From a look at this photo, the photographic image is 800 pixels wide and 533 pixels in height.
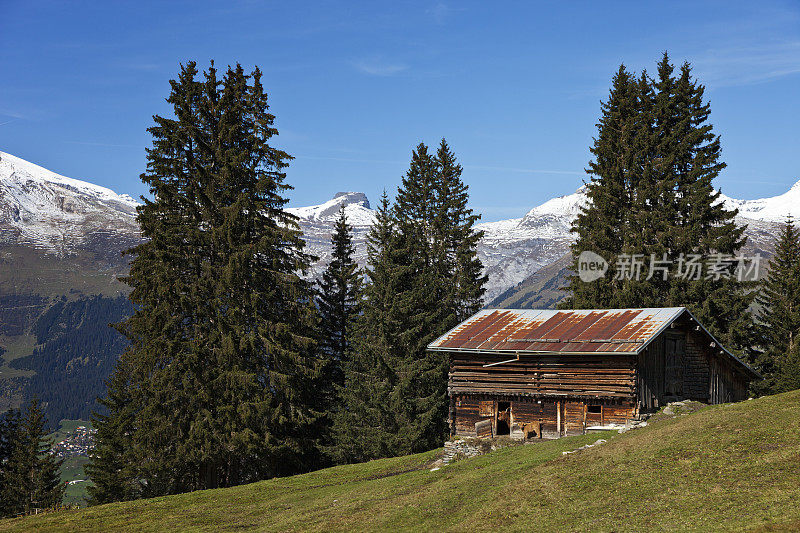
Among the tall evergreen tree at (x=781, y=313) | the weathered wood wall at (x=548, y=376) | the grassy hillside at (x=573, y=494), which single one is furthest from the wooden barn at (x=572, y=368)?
the tall evergreen tree at (x=781, y=313)

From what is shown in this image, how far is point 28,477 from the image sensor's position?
6538cm

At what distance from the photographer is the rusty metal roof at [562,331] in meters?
37.3

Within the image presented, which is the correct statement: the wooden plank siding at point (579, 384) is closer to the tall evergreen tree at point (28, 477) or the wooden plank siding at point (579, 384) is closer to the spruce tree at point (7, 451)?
the tall evergreen tree at point (28, 477)

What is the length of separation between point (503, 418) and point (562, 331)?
6.30 metres

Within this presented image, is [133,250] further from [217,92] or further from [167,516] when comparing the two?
[167,516]

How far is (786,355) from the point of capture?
56.1 metres

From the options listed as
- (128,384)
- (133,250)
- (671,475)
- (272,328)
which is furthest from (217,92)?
(671,475)

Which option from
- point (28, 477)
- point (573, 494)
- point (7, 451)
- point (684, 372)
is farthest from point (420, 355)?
point (7, 451)

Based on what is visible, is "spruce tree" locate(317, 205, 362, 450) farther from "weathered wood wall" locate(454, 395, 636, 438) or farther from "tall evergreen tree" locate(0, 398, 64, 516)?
"tall evergreen tree" locate(0, 398, 64, 516)

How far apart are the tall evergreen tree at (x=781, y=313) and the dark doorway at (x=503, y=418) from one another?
26.0 meters

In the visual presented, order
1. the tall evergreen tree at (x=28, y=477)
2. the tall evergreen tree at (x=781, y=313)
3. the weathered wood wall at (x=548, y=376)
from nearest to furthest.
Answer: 1. the weathered wood wall at (x=548, y=376)
2. the tall evergreen tree at (x=781, y=313)
3. the tall evergreen tree at (x=28, y=477)

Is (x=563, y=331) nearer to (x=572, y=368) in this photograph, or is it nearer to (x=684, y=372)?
(x=572, y=368)

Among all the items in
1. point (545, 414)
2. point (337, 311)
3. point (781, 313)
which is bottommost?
point (545, 414)

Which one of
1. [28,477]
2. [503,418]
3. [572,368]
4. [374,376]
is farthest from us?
[28,477]
